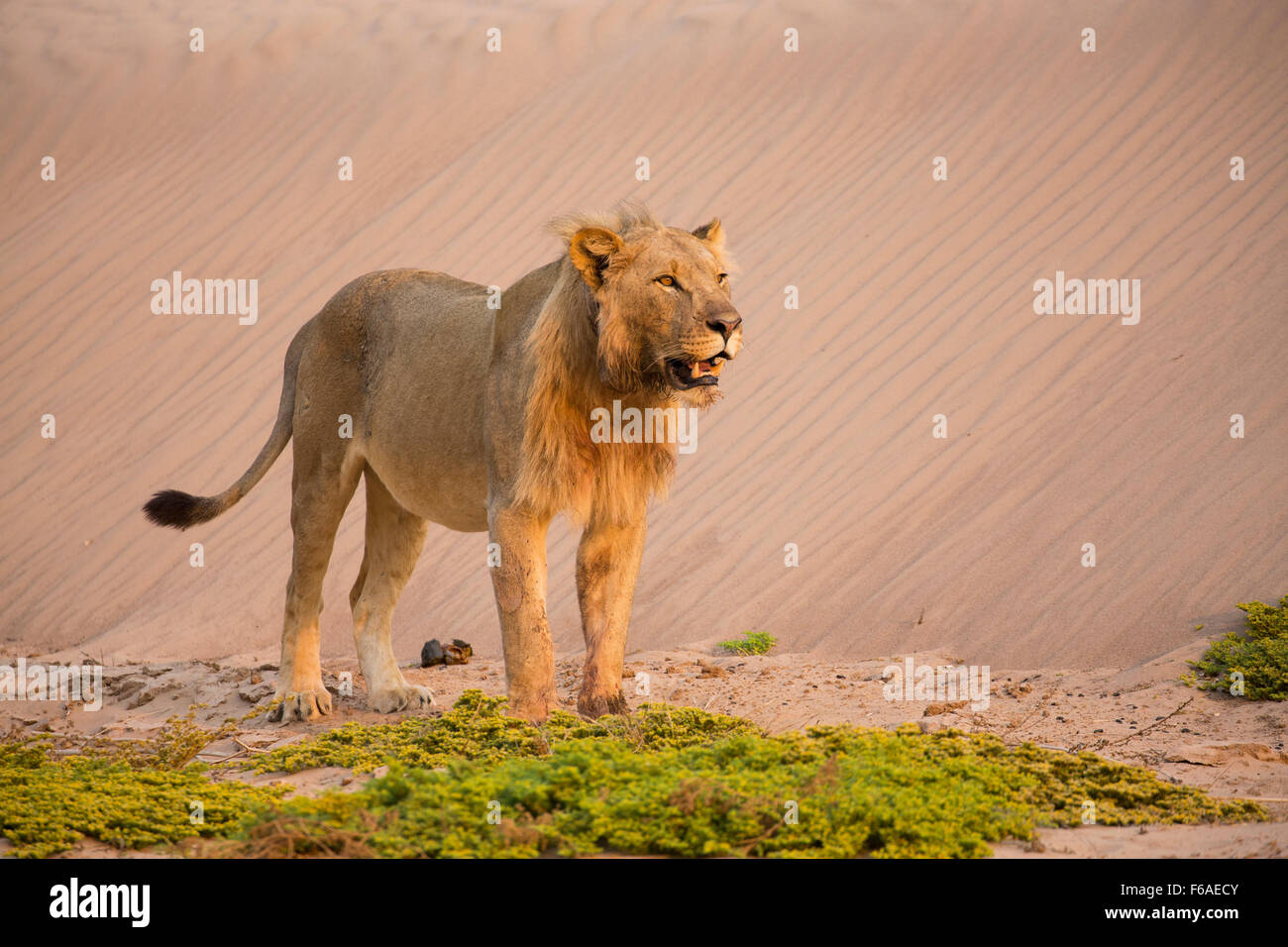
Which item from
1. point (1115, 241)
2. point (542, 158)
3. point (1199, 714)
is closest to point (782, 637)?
point (1199, 714)

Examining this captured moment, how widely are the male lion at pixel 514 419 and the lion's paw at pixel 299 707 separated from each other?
0.04ft

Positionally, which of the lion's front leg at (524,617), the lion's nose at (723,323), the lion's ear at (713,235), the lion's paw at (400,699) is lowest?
the lion's paw at (400,699)

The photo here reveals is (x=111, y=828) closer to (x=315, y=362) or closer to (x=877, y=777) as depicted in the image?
(x=877, y=777)

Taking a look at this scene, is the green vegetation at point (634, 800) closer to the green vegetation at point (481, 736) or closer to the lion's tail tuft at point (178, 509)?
the green vegetation at point (481, 736)

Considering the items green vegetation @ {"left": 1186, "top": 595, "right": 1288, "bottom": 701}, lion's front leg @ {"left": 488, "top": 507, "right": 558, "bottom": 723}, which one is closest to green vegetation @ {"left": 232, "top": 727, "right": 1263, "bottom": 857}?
lion's front leg @ {"left": 488, "top": 507, "right": 558, "bottom": 723}

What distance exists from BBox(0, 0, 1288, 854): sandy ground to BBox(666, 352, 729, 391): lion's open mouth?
1.92 metres

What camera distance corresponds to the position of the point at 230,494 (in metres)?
7.97

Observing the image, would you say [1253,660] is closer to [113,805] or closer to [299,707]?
[299,707]

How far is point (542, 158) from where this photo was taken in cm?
1655

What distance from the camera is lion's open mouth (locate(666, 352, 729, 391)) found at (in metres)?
5.49

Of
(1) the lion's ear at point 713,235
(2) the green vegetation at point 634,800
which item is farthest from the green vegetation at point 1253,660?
(1) the lion's ear at point 713,235

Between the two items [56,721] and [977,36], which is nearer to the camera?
[56,721]

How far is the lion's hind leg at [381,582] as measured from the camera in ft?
24.6
